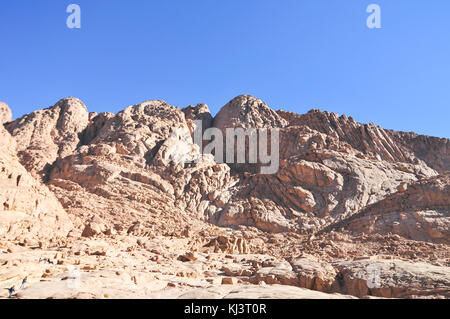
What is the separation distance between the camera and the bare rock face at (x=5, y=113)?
176 feet

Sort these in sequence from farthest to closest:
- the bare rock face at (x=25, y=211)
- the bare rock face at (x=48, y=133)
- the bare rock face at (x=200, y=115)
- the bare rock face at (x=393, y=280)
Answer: the bare rock face at (x=200, y=115), the bare rock face at (x=48, y=133), the bare rock face at (x=25, y=211), the bare rock face at (x=393, y=280)

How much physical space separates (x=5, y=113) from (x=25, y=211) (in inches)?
1639

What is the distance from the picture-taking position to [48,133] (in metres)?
49.5

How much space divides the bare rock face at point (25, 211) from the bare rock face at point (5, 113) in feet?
117

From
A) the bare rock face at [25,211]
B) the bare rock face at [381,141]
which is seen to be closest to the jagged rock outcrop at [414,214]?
the bare rock face at [381,141]

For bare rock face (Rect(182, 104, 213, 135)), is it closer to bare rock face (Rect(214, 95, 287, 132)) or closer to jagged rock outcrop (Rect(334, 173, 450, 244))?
bare rock face (Rect(214, 95, 287, 132))

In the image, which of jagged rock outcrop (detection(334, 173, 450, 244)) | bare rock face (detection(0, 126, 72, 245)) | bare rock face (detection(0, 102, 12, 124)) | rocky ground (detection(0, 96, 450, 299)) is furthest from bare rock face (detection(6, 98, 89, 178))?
jagged rock outcrop (detection(334, 173, 450, 244))

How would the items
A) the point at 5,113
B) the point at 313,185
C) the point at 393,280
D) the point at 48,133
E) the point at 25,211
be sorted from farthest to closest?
the point at 5,113
the point at 48,133
the point at 313,185
the point at 25,211
the point at 393,280

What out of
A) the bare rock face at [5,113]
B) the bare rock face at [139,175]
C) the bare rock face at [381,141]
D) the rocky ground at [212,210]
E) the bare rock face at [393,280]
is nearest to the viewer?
the bare rock face at [393,280]

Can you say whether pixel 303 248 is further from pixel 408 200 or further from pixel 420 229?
pixel 408 200

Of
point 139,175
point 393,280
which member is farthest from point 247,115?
point 393,280

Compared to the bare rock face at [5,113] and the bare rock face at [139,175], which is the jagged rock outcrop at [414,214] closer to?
the bare rock face at [139,175]

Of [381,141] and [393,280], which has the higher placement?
[381,141]

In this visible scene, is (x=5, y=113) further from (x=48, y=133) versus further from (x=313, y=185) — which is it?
(x=313, y=185)
